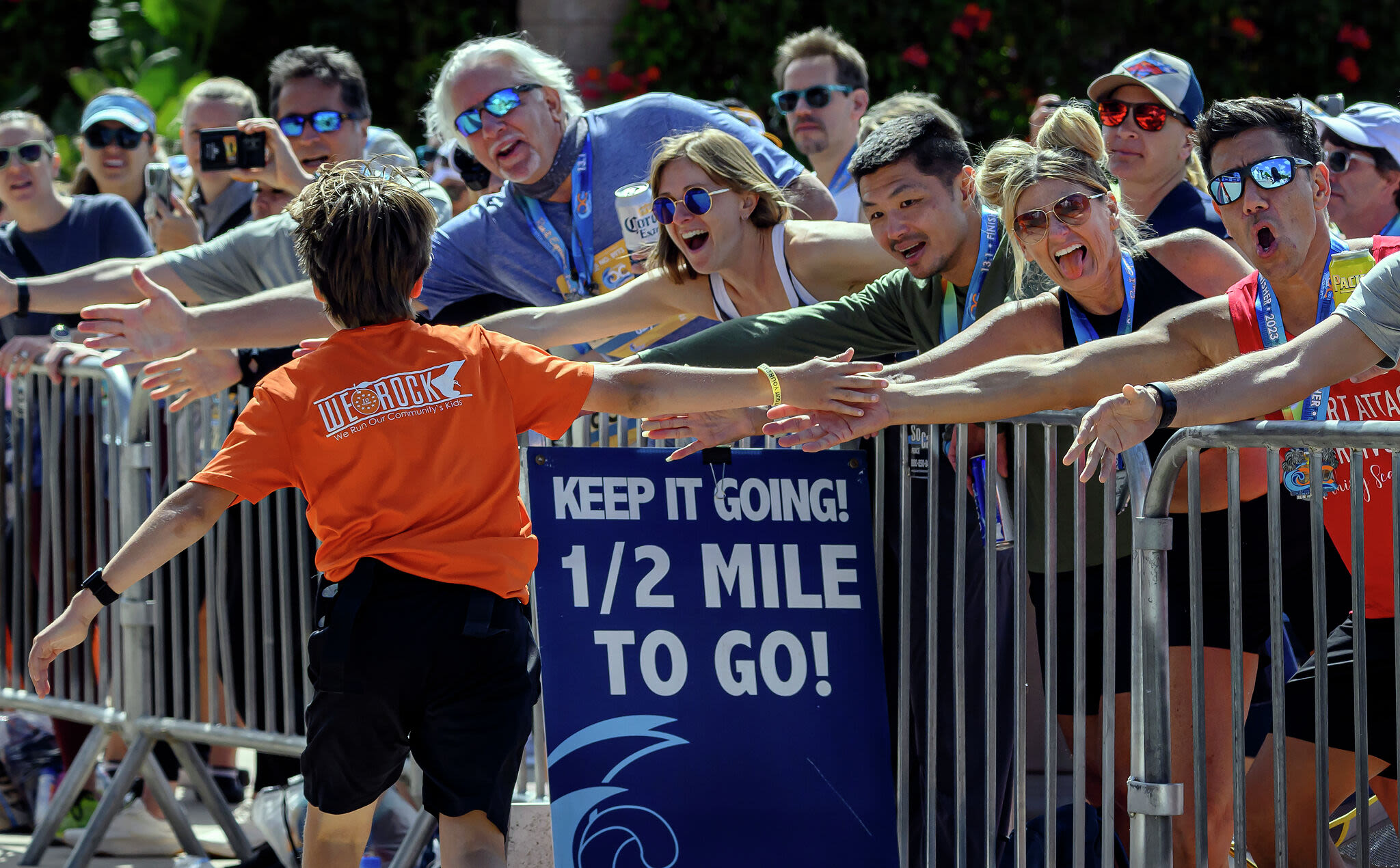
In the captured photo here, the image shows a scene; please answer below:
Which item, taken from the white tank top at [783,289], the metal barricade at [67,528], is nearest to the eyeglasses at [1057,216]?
the white tank top at [783,289]

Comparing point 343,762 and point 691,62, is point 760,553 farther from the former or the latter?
point 691,62

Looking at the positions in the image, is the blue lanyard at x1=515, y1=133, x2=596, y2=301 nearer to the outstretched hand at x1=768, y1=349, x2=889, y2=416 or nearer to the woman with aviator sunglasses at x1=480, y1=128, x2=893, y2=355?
the woman with aviator sunglasses at x1=480, y1=128, x2=893, y2=355

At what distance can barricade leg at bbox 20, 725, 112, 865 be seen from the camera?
558 centimetres

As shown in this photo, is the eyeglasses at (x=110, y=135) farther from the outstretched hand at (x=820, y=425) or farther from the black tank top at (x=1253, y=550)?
the black tank top at (x=1253, y=550)

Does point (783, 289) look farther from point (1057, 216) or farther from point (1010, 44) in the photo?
point (1010, 44)

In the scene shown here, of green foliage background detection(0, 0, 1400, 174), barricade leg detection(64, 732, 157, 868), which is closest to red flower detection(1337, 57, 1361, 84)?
green foliage background detection(0, 0, 1400, 174)

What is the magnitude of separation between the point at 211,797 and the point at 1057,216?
3611mm

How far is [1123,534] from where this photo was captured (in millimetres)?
3836

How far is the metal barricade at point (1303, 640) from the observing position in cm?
324

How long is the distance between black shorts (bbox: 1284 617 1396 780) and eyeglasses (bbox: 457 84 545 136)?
3.18m

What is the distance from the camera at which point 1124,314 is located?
3.91 metres

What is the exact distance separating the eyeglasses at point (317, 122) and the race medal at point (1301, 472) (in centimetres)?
414

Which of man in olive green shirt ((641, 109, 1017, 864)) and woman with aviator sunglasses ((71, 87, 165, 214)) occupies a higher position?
woman with aviator sunglasses ((71, 87, 165, 214))

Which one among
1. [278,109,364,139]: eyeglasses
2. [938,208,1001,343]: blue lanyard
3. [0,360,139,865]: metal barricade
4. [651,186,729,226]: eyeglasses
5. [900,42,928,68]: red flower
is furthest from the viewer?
[900,42,928,68]: red flower
